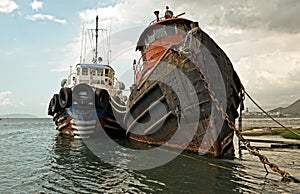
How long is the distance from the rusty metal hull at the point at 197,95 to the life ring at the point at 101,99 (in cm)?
523

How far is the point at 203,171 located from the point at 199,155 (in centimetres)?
169

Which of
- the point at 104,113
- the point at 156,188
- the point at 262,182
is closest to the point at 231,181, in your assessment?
the point at 262,182

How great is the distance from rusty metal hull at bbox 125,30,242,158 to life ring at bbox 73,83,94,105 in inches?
214

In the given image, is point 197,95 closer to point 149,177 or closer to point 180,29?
point 149,177

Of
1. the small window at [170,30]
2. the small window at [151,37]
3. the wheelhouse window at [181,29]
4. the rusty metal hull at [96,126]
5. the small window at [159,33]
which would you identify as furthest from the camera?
the rusty metal hull at [96,126]

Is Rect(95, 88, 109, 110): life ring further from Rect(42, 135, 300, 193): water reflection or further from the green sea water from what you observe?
Rect(42, 135, 300, 193): water reflection

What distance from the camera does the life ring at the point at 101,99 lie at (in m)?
16.7

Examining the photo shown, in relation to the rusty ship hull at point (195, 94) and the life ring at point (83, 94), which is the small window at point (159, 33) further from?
the life ring at point (83, 94)

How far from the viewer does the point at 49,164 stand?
35.7ft

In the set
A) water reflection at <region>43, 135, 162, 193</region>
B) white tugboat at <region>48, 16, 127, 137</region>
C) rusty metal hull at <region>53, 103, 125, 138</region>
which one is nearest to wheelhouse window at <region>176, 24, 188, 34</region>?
white tugboat at <region>48, 16, 127, 137</region>

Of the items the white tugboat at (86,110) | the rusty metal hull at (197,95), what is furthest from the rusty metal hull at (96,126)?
the rusty metal hull at (197,95)

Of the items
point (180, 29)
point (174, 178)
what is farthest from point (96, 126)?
point (174, 178)

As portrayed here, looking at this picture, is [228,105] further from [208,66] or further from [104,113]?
[104,113]

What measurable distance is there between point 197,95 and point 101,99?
27.3 feet
